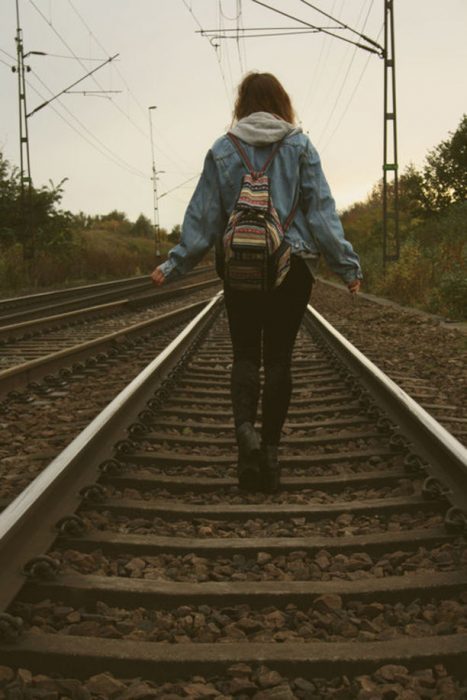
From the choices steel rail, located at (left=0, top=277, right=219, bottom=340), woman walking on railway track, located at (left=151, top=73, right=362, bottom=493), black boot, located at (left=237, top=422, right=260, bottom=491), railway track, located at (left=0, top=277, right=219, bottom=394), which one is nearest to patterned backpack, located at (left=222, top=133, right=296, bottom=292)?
woman walking on railway track, located at (left=151, top=73, right=362, bottom=493)

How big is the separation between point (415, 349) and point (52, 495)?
633 cm

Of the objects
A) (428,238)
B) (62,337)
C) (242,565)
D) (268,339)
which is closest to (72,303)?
(62,337)

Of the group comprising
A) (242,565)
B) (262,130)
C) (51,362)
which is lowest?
(242,565)

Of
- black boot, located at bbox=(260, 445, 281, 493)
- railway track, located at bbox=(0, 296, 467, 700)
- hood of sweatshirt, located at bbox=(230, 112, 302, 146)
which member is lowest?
railway track, located at bbox=(0, 296, 467, 700)

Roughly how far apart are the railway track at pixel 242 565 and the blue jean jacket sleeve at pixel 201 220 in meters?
1.01

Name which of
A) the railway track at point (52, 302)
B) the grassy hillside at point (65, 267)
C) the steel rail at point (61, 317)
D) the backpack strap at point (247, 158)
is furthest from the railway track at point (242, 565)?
the grassy hillside at point (65, 267)

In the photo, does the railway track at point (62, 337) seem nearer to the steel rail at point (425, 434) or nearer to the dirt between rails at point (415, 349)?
the steel rail at point (425, 434)

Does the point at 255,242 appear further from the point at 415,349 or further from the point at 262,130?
the point at 415,349

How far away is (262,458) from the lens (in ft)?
11.9

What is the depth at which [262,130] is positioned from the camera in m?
3.42

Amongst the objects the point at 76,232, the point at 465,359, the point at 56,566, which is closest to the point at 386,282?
the point at 465,359

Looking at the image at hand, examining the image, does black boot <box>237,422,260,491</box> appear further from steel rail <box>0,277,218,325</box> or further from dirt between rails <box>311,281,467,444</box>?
steel rail <box>0,277,218,325</box>

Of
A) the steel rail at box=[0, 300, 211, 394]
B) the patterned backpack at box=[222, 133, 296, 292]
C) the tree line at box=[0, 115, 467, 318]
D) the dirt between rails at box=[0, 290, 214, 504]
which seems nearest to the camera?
the patterned backpack at box=[222, 133, 296, 292]

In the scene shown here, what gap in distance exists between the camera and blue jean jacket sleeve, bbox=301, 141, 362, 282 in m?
3.45
